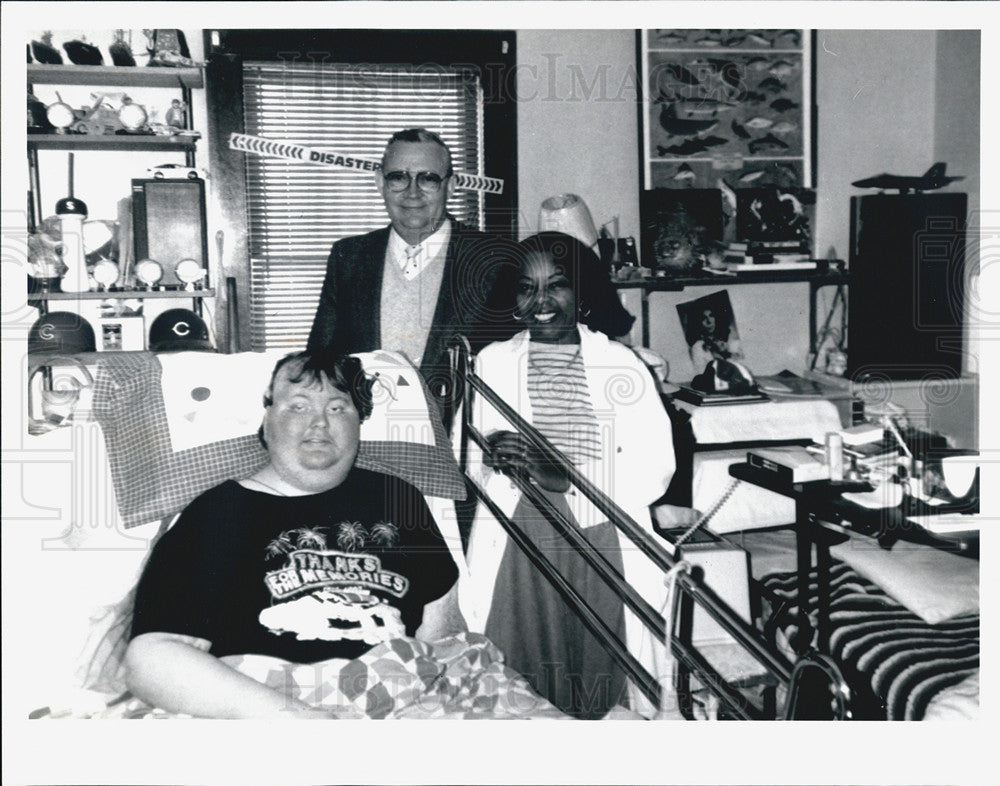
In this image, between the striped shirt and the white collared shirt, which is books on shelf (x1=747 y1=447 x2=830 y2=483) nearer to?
the striped shirt

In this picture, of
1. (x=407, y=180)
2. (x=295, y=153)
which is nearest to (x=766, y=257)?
(x=407, y=180)

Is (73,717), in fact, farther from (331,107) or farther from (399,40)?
(399,40)

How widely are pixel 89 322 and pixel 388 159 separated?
2.41 feet

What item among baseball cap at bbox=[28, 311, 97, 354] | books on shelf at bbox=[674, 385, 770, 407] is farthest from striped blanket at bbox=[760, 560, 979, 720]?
baseball cap at bbox=[28, 311, 97, 354]

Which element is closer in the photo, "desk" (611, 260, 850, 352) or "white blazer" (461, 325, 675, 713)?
"white blazer" (461, 325, 675, 713)

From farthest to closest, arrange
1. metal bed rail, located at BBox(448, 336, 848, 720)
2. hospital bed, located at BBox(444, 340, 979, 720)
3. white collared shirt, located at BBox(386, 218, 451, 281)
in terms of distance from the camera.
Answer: white collared shirt, located at BBox(386, 218, 451, 281) → hospital bed, located at BBox(444, 340, 979, 720) → metal bed rail, located at BBox(448, 336, 848, 720)

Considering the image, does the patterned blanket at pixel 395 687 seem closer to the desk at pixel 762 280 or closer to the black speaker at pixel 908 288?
the desk at pixel 762 280

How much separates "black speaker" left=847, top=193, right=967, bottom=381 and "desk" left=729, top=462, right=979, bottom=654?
391 mm

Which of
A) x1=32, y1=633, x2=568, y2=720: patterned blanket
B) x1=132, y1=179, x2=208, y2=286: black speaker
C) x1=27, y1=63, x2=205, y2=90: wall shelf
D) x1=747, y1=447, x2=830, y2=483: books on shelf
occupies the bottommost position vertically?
x1=32, y1=633, x2=568, y2=720: patterned blanket

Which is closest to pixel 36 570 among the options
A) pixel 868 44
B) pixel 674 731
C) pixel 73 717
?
pixel 73 717

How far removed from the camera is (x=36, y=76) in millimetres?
2066

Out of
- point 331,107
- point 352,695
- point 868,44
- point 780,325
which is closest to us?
point 352,695

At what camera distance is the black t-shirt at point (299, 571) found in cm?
185

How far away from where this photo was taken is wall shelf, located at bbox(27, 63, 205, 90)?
2.07m
